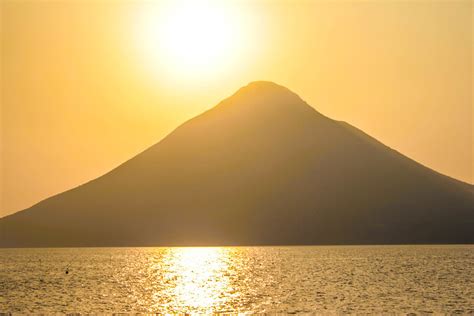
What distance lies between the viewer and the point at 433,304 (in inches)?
3844

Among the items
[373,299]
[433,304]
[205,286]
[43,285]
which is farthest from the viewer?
[43,285]

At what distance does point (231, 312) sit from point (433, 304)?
81.1 ft

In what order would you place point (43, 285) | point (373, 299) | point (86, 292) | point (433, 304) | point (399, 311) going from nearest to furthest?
point (399, 311) → point (433, 304) → point (373, 299) → point (86, 292) → point (43, 285)

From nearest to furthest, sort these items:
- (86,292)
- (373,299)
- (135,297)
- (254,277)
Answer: (373,299), (135,297), (86,292), (254,277)

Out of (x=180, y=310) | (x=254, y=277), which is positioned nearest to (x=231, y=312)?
(x=180, y=310)

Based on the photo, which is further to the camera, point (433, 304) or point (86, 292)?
point (86, 292)

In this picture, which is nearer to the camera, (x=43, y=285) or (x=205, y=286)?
(x=205, y=286)

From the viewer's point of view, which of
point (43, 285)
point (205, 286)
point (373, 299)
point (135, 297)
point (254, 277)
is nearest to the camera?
point (373, 299)

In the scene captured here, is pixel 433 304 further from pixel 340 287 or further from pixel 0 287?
pixel 0 287

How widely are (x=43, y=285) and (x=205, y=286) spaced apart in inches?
1161

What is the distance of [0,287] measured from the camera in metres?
137

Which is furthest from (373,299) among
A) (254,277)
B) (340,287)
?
(254,277)

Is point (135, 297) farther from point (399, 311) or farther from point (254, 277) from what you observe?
point (254, 277)

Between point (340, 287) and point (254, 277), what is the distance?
33.5 m
